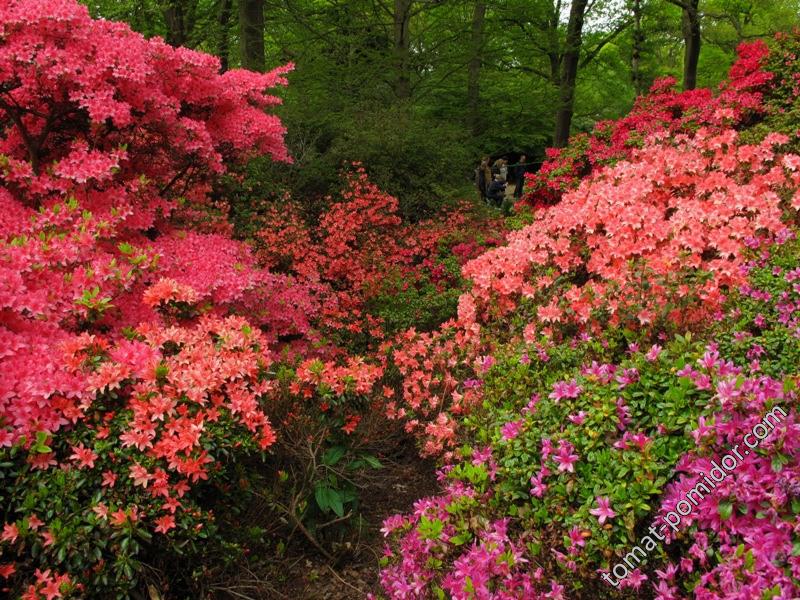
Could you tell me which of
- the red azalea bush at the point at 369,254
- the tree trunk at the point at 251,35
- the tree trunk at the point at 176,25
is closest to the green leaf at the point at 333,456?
the red azalea bush at the point at 369,254

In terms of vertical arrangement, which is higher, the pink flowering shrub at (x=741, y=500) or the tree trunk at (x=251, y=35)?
the tree trunk at (x=251, y=35)

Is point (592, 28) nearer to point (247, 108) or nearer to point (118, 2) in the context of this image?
point (118, 2)

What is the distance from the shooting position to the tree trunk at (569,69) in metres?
13.8

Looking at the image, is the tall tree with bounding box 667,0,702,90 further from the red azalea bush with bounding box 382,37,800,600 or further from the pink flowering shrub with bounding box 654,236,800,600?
the pink flowering shrub with bounding box 654,236,800,600

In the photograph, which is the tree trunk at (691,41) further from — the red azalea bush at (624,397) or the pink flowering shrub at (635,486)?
the pink flowering shrub at (635,486)

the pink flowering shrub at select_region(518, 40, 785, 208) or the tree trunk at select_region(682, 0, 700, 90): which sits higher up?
the tree trunk at select_region(682, 0, 700, 90)

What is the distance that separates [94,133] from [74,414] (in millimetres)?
2279

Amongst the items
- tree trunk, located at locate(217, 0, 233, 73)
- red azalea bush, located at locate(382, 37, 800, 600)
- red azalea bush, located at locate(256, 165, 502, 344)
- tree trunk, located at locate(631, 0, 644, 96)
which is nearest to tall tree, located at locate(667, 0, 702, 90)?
tree trunk, located at locate(631, 0, 644, 96)

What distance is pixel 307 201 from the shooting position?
8.24m

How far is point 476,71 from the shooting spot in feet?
48.2

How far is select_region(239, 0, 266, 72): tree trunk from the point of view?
8555 mm

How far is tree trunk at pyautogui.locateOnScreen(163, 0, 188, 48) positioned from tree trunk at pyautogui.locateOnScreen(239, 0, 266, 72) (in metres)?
3.57

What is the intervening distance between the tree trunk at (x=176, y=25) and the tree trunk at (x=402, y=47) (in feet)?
14.0

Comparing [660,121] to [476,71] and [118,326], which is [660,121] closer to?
[118,326]
